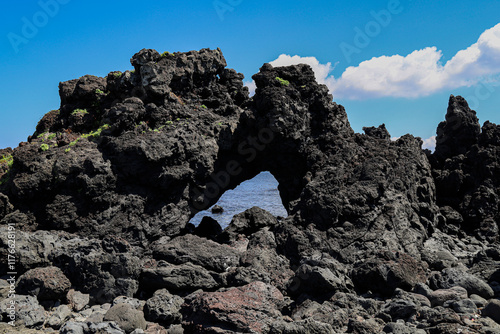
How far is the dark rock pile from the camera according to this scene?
46.0 ft

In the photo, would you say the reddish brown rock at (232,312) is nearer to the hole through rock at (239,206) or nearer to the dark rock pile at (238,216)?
the dark rock pile at (238,216)

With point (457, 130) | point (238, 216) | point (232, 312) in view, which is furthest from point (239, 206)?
point (232, 312)

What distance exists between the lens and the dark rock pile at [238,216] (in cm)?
1402

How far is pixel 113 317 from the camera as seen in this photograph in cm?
1344

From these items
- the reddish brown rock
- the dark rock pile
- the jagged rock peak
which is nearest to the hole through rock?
the dark rock pile

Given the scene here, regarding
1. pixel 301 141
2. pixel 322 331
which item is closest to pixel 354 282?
pixel 322 331

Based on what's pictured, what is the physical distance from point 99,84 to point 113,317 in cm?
1695

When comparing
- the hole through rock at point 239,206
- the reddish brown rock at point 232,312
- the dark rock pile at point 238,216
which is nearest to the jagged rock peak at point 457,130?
the dark rock pile at point 238,216

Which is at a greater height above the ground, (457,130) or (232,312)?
(457,130)

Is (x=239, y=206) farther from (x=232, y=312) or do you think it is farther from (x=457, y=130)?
(x=232, y=312)

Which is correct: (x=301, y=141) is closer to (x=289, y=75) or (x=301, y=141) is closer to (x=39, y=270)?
(x=289, y=75)

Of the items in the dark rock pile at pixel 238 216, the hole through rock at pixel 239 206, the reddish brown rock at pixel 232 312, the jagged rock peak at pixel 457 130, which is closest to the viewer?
the reddish brown rock at pixel 232 312

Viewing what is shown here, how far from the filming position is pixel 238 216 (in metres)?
29.0

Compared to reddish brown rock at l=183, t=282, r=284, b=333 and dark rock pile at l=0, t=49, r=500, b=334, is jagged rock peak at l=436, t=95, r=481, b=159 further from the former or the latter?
reddish brown rock at l=183, t=282, r=284, b=333
